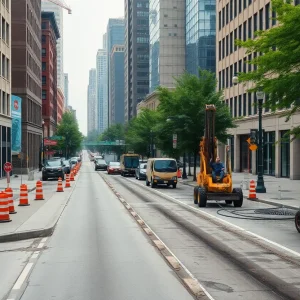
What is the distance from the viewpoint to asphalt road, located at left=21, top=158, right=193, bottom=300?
8.44m

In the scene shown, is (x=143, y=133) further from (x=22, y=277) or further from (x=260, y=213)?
(x=22, y=277)

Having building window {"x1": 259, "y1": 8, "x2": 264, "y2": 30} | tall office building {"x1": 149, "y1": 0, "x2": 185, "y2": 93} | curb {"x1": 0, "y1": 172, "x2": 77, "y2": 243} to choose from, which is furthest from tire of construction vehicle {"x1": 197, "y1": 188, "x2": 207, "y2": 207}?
tall office building {"x1": 149, "y1": 0, "x2": 185, "y2": 93}

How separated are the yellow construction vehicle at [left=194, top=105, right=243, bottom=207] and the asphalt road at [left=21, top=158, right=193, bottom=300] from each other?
7.28 m

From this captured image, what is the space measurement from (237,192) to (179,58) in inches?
3961

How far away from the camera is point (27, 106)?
7425 centimetres

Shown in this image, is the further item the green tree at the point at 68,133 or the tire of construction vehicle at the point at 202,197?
the green tree at the point at 68,133

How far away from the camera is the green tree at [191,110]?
147 ft

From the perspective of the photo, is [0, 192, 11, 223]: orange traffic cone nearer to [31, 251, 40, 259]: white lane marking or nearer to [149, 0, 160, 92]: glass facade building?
[31, 251, 40, 259]: white lane marking

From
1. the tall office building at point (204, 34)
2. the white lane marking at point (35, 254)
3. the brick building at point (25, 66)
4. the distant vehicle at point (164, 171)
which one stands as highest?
the tall office building at point (204, 34)

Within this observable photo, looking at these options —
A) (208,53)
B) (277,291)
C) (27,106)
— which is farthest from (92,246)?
(208,53)

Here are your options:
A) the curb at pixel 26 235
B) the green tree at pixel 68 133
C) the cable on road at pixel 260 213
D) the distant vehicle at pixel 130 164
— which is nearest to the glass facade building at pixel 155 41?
the green tree at pixel 68 133

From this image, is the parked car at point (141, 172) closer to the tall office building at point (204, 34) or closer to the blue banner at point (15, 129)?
the blue banner at point (15, 129)

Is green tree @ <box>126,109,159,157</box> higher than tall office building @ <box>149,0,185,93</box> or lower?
lower

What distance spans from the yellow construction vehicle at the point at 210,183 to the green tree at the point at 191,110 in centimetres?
1858
